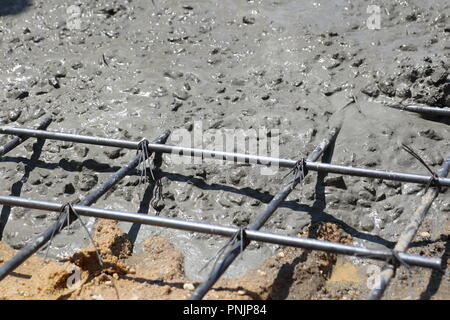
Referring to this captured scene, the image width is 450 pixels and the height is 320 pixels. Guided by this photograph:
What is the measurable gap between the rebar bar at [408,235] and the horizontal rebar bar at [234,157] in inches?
4.9

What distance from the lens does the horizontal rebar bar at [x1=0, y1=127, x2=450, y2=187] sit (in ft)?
14.7

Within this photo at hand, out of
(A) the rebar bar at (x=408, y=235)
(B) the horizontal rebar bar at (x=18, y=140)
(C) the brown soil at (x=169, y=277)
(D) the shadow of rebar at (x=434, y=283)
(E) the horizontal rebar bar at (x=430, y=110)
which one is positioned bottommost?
(C) the brown soil at (x=169, y=277)

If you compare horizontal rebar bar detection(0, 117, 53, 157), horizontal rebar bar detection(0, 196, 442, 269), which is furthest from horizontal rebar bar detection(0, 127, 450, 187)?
horizontal rebar bar detection(0, 196, 442, 269)

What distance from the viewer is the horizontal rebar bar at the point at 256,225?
3.75 m

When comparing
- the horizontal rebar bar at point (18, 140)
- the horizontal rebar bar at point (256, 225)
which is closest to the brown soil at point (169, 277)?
the horizontal rebar bar at point (256, 225)

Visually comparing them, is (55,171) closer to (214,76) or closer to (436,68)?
(214,76)

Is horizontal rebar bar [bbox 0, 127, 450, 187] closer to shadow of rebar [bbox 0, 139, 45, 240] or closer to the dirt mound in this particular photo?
shadow of rebar [bbox 0, 139, 45, 240]

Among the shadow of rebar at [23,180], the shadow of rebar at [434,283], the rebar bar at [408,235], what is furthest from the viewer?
the shadow of rebar at [23,180]

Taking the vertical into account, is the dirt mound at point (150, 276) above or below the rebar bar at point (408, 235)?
below

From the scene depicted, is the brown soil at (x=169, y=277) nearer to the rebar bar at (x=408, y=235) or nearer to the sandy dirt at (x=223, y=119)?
the sandy dirt at (x=223, y=119)

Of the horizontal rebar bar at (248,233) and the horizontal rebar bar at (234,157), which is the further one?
the horizontal rebar bar at (234,157)

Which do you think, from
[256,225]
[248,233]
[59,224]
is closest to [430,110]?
[256,225]

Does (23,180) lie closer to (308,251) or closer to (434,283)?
(308,251)

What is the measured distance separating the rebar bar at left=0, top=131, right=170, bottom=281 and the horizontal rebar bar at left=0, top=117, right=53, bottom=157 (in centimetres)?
92
